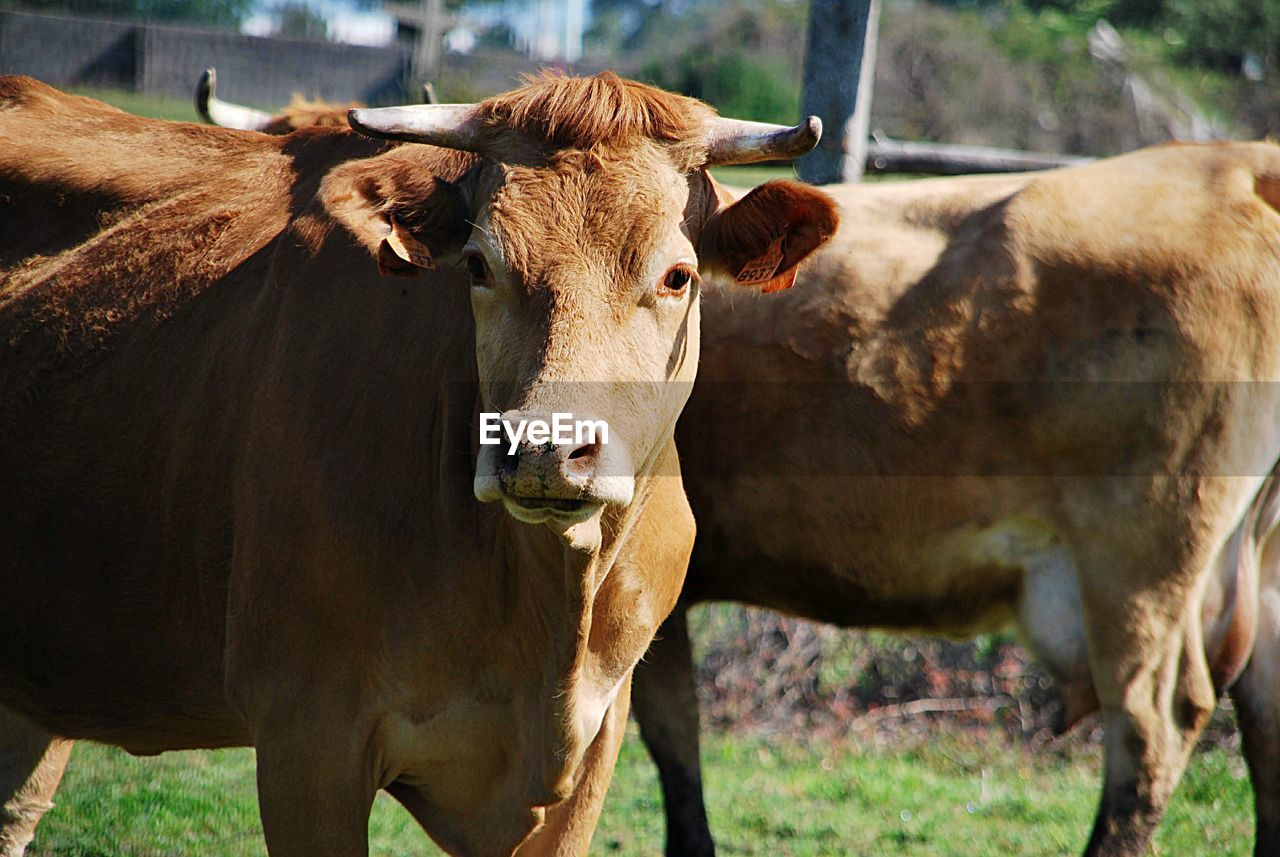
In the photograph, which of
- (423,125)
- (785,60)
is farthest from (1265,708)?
(785,60)

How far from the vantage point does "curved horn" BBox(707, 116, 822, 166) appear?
279 cm

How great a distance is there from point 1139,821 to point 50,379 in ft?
12.1

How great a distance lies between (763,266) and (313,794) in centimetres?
159

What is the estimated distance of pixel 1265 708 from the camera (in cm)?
495

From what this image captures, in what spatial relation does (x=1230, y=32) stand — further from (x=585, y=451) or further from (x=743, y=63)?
(x=585, y=451)

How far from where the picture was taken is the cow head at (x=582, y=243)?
241cm

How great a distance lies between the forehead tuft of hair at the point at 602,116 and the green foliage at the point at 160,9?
8.99 m

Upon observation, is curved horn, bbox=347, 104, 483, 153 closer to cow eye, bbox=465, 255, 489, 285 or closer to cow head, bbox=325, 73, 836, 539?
cow head, bbox=325, 73, 836, 539

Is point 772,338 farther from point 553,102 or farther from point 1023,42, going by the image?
point 1023,42

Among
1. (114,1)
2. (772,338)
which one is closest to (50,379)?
(772,338)

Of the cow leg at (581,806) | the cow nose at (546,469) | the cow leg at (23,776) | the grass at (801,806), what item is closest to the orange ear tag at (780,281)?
the cow nose at (546,469)

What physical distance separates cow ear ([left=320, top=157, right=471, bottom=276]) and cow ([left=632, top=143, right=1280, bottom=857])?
5.23 feet

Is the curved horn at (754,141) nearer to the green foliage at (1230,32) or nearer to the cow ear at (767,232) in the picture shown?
the cow ear at (767,232)

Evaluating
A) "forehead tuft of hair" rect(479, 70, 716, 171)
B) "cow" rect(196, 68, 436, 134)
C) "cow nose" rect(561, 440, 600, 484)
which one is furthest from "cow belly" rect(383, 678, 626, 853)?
"cow" rect(196, 68, 436, 134)
